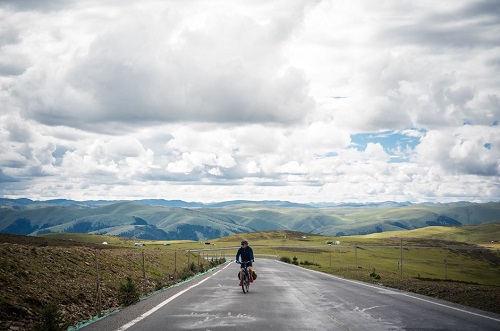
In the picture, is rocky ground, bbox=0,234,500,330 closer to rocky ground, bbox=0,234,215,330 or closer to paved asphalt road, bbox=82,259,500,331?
rocky ground, bbox=0,234,215,330

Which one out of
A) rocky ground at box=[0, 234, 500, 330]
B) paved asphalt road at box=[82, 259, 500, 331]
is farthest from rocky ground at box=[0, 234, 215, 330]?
paved asphalt road at box=[82, 259, 500, 331]

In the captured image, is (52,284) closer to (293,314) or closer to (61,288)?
(61,288)

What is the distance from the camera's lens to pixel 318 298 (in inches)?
702

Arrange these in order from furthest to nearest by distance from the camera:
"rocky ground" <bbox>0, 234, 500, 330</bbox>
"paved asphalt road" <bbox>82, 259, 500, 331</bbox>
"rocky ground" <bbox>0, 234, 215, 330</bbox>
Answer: "rocky ground" <bbox>0, 234, 500, 330</bbox> < "rocky ground" <bbox>0, 234, 215, 330</bbox> < "paved asphalt road" <bbox>82, 259, 500, 331</bbox>

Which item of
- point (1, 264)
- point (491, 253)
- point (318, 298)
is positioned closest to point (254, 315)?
point (318, 298)

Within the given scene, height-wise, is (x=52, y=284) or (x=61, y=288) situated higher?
(x=52, y=284)

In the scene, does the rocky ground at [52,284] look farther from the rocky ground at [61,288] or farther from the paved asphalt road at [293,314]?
the paved asphalt road at [293,314]

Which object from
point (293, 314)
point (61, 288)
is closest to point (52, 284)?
point (61, 288)

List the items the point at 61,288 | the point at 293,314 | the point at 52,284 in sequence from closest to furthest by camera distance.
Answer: the point at 293,314 → the point at 61,288 → the point at 52,284

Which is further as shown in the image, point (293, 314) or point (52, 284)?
point (52, 284)

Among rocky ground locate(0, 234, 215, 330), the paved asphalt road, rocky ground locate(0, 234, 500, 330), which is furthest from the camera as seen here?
rocky ground locate(0, 234, 500, 330)

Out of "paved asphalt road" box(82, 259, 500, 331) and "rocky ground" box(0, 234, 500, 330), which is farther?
"rocky ground" box(0, 234, 500, 330)

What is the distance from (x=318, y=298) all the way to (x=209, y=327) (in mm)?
7879

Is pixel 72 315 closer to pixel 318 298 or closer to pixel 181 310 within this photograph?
pixel 181 310
